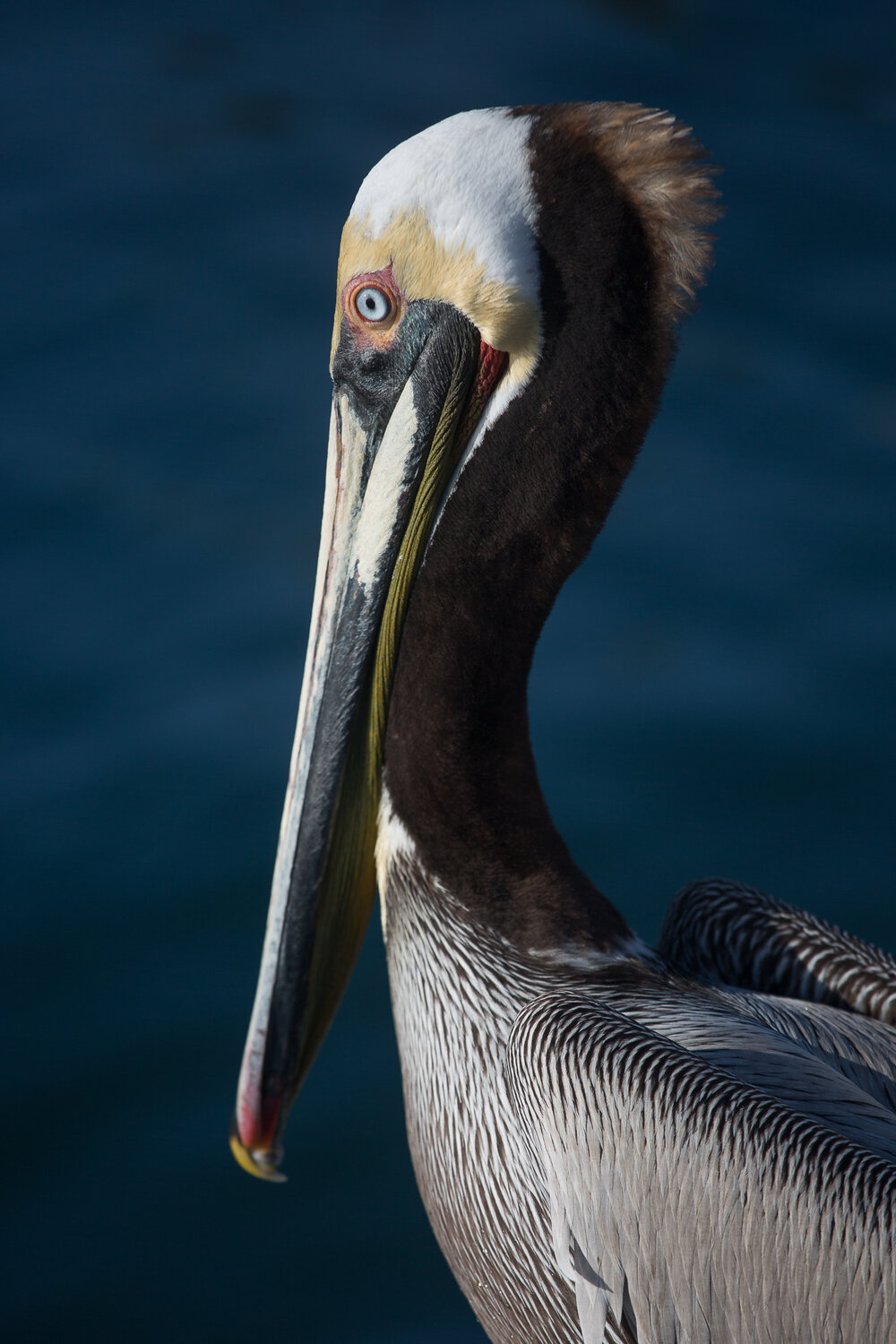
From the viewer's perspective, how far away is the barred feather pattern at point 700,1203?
1.64 metres

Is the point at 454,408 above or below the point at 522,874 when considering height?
above

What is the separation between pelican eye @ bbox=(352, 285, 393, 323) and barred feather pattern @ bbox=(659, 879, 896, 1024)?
112 centimetres

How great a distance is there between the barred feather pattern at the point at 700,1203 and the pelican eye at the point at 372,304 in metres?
0.99

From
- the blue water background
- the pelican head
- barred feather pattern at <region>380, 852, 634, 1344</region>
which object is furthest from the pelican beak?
the blue water background

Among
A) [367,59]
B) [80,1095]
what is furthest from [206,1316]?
[367,59]

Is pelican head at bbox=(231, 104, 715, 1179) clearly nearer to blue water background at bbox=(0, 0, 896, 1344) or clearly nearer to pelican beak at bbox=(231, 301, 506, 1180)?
pelican beak at bbox=(231, 301, 506, 1180)

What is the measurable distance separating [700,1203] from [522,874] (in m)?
0.56

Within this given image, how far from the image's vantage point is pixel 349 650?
1.95 meters

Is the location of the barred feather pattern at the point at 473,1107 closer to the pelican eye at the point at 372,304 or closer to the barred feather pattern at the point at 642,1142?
the barred feather pattern at the point at 642,1142

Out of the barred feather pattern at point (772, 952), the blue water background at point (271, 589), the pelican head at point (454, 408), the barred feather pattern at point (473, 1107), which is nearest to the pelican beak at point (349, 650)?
the pelican head at point (454, 408)

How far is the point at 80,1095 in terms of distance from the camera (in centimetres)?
289

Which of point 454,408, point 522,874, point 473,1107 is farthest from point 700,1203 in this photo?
point 454,408

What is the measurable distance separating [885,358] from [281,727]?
101 inches

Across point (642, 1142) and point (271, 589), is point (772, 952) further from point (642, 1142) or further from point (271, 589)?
point (271, 589)
